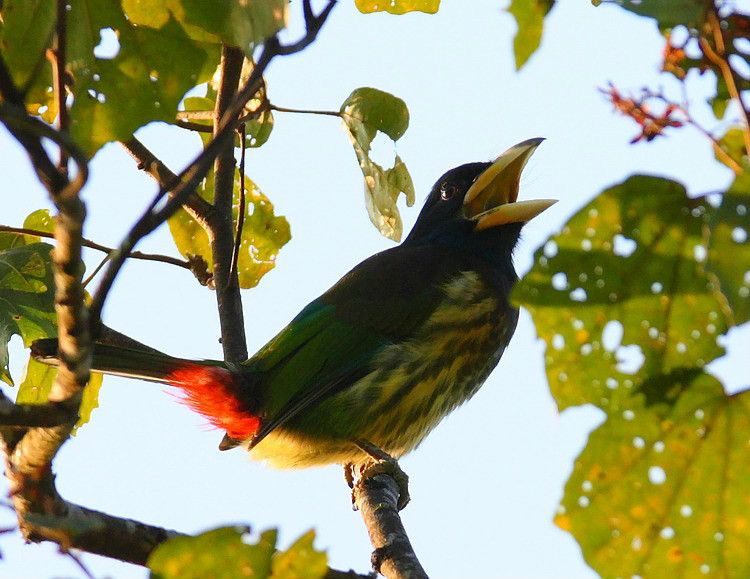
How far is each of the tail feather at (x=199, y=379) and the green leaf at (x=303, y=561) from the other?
7.24 feet

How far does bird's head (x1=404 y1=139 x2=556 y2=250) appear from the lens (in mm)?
4566

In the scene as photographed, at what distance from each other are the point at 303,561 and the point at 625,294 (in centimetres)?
64

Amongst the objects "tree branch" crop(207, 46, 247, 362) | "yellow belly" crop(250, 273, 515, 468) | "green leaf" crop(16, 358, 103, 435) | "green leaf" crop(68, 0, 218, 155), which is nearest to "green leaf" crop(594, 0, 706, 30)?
"green leaf" crop(68, 0, 218, 155)

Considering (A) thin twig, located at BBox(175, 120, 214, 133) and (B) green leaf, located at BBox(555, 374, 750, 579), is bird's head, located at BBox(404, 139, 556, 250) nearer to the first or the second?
(A) thin twig, located at BBox(175, 120, 214, 133)

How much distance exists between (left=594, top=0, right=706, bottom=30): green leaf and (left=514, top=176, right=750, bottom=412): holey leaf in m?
0.23

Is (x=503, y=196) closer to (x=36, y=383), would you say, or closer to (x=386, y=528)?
(x=386, y=528)

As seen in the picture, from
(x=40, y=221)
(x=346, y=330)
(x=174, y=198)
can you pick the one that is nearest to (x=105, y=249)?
(x=40, y=221)

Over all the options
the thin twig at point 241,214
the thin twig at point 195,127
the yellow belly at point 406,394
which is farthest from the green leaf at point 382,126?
the yellow belly at point 406,394

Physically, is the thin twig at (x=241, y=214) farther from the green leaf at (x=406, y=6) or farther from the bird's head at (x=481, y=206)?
the bird's head at (x=481, y=206)

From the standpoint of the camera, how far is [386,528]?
10.6 ft

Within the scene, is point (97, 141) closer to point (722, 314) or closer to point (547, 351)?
point (547, 351)

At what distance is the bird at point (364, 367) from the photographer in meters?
3.94

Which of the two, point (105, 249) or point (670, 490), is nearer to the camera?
point (670, 490)

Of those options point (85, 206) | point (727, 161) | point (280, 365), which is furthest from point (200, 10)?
point (280, 365)
